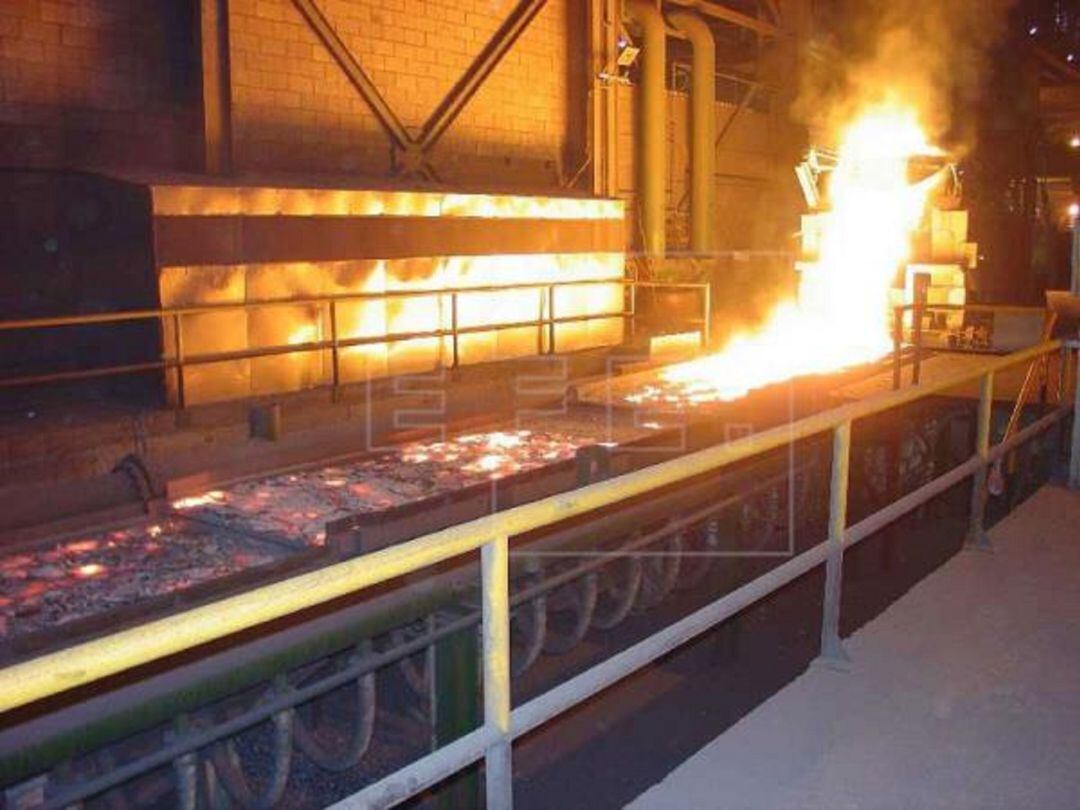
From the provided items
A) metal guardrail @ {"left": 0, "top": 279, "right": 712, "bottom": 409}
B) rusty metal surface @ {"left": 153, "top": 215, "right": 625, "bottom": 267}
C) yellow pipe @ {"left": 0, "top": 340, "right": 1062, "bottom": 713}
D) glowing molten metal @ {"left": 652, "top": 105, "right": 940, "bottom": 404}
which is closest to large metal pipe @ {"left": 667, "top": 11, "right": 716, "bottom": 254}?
glowing molten metal @ {"left": 652, "top": 105, "right": 940, "bottom": 404}

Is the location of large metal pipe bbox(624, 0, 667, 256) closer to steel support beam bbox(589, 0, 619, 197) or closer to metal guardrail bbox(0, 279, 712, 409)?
steel support beam bbox(589, 0, 619, 197)

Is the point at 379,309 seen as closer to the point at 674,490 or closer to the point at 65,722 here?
the point at 674,490

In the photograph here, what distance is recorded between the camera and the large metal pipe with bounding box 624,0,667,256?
613 inches

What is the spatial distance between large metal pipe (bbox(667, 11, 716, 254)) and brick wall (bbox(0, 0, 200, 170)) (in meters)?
9.01

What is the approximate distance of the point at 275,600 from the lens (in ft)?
5.93

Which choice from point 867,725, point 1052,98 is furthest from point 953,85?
point 867,725

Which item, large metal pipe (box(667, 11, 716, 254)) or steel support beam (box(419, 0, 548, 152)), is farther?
large metal pipe (box(667, 11, 716, 254))

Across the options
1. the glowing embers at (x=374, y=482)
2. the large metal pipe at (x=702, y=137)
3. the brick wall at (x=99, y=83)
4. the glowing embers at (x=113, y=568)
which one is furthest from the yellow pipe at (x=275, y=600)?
the large metal pipe at (x=702, y=137)

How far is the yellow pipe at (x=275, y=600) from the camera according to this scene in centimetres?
150

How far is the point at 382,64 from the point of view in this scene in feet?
38.9

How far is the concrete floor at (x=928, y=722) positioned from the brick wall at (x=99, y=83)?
317 inches

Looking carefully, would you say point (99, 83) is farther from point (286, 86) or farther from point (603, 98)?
point (603, 98)

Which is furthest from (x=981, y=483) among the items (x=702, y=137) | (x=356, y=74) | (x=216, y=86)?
(x=702, y=137)

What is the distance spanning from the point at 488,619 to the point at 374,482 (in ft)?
15.9
